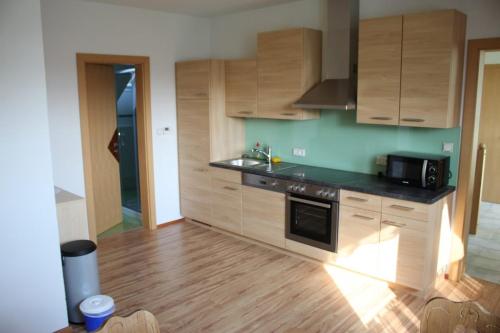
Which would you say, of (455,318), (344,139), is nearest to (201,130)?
(344,139)

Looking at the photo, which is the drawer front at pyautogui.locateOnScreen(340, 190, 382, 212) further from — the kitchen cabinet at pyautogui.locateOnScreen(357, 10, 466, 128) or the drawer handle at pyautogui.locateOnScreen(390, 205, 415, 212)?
the kitchen cabinet at pyautogui.locateOnScreen(357, 10, 466, 128)

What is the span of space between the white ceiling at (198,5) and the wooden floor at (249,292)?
2638 millimetres

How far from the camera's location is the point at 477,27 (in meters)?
3.43

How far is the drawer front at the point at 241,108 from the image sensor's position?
4762 millimetres

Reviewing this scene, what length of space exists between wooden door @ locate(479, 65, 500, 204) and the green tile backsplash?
3.11 m

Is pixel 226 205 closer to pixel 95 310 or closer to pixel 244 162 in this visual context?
pixel 244 162

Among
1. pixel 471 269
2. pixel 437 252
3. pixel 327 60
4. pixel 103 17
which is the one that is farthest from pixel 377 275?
pixel 103 17

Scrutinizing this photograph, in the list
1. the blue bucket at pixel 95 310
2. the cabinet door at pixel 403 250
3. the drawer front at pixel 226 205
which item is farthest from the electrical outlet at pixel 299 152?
the blue bucket at pixel 95 310

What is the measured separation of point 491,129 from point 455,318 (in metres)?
5.41

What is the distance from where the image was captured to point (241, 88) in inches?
A: 191

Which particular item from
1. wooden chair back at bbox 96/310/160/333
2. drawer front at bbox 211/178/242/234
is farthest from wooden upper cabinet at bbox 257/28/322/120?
wooden chair back at bbox 96/310/160/333

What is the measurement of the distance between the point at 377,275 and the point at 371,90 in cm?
162

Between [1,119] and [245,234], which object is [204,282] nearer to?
[245,234]

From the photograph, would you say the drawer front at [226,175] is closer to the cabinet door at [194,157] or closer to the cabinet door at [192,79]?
the cabinet door at [194,157]
